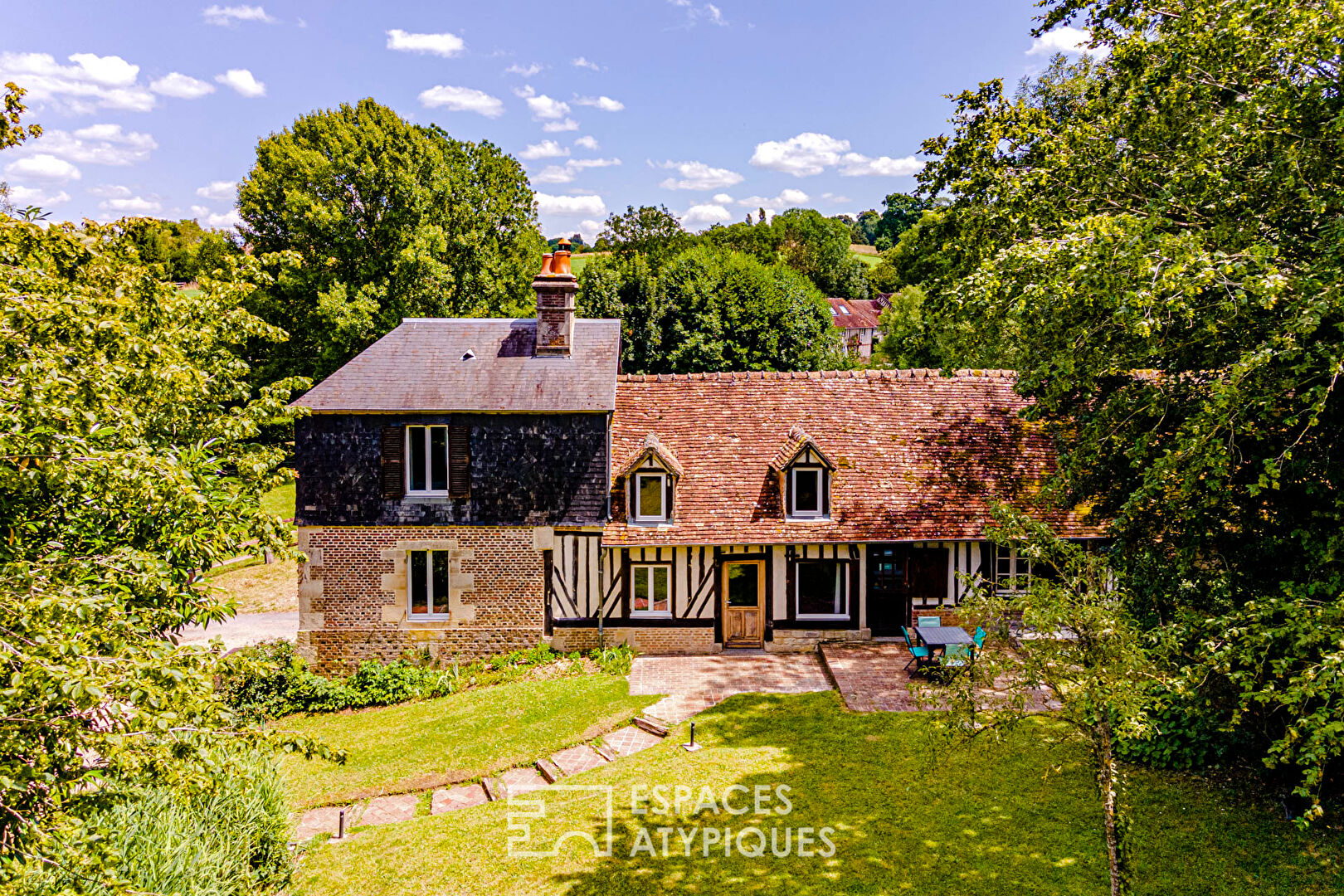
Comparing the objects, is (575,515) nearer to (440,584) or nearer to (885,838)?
(440,584)

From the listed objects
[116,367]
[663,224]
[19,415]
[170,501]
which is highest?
[663,224]

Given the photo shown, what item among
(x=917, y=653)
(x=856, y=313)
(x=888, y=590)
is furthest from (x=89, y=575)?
(x=856, y=313)

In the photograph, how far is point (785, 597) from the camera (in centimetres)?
1989

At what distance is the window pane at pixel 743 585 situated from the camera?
19.9 m

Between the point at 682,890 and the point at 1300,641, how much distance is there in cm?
767

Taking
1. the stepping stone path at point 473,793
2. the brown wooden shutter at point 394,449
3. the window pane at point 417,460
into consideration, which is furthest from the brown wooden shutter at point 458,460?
the stepping stone path at point 473,793

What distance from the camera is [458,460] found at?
1914 centimetres

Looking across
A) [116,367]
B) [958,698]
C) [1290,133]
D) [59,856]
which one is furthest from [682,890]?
[1290,133]

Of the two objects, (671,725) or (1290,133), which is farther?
(671,725)

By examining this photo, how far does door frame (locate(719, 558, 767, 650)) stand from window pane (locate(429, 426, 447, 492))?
23.1 feet

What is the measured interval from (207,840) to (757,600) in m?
13.0

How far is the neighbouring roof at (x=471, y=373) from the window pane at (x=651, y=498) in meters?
2.18

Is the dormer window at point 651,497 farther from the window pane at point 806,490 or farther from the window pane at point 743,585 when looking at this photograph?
the window pane at point 806,490

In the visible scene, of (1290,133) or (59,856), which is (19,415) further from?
(1290,133)
